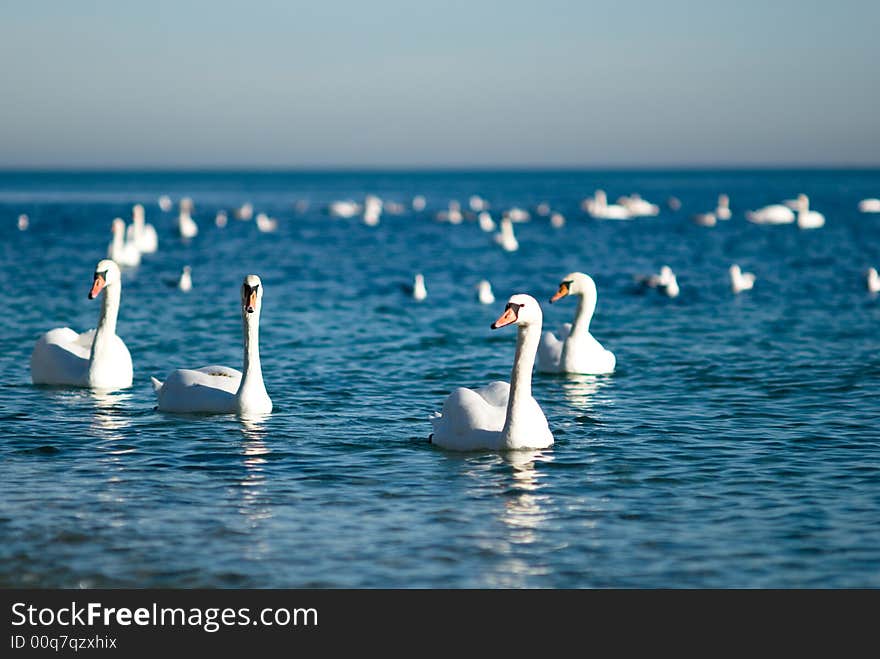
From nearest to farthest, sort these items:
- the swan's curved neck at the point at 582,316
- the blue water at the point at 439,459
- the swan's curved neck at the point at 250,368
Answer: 1. the blue water at the point at 439,459
2. the swan's curved neck at the point at 250,368
3. the swan's curved neck at the point at 582,316

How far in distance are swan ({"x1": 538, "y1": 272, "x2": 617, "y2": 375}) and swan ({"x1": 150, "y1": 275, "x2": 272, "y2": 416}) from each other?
5.25 m

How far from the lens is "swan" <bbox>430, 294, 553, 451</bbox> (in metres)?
13.1

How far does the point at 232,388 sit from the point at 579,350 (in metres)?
5.75

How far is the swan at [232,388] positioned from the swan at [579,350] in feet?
17.2

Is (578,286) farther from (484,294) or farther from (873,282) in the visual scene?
(873,282)

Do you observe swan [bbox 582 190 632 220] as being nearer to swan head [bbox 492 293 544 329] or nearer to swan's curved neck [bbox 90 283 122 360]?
swan's curved neck [bbox 90 283 122 360]

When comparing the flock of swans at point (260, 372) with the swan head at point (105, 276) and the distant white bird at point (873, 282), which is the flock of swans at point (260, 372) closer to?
the swan head at point (105, 276)

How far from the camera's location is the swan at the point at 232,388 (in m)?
15.1

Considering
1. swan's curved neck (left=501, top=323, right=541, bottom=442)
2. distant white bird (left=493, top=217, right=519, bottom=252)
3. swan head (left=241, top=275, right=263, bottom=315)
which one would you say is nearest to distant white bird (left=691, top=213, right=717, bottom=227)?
distant white bird (left=493, top=217, right=519, bottom=252)

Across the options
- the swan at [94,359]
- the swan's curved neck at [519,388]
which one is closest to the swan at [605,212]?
the swan at [94,359]

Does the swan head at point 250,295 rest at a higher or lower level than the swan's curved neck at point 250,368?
higher

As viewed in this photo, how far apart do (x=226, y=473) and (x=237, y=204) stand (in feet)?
320

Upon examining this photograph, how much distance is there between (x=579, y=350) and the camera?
19.2 m
